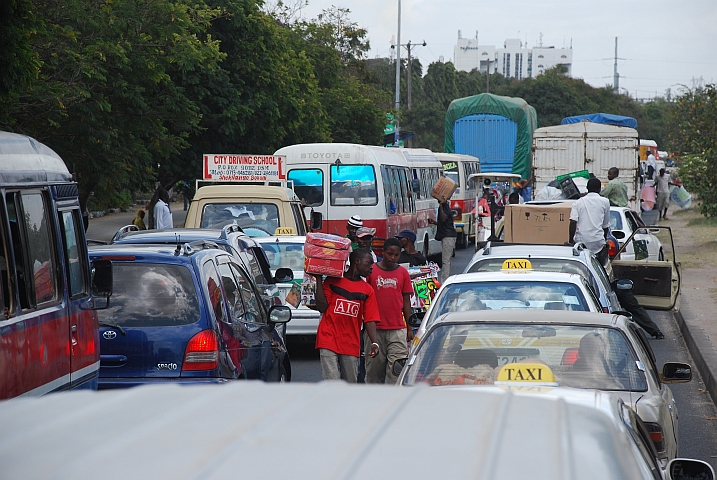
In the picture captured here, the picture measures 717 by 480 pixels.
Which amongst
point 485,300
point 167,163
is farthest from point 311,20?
point 485,300

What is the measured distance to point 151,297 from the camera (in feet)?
23.5

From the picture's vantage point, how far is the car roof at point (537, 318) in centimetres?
584

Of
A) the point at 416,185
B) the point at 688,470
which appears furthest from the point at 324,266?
the point at 416,185

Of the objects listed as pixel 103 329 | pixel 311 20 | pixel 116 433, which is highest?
pixel 311 20

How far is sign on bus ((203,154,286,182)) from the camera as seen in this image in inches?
708

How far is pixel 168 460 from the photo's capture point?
1912mm

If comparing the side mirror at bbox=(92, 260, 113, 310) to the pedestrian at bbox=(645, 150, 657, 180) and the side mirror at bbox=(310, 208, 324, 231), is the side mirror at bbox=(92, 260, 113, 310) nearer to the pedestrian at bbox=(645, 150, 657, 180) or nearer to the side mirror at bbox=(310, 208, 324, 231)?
the side mirror at bbox=(310, 208, 324, 231)

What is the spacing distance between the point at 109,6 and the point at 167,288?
10.2 m

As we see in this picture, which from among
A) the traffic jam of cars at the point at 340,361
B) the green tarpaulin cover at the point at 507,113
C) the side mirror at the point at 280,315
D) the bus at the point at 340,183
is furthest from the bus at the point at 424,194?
the side mirror at the point at 280,315

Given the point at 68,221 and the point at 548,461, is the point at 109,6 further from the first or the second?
the point at 548,461

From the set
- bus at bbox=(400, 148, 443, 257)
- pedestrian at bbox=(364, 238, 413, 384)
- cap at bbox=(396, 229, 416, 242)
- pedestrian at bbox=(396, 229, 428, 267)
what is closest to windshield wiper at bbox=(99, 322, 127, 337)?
pedestrian at bbox=(364, 238, 413, 384)

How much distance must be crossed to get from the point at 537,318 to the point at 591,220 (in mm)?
8983

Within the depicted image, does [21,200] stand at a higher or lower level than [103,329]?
higher

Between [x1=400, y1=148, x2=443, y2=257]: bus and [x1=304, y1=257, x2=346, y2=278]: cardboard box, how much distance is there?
15.2m
